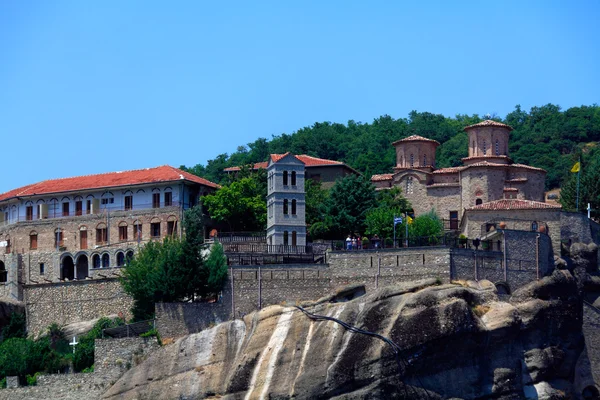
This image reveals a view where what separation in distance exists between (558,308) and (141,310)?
61.7 ft

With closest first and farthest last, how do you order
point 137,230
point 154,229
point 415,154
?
point 154,229
point 137,230
point 415,154

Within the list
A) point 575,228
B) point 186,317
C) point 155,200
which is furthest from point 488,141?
point 186,317

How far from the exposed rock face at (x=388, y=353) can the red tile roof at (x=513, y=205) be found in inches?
313

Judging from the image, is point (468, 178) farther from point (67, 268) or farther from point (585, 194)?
point (67, 268)

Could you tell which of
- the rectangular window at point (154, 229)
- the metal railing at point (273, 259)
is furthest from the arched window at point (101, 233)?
the metal railing at point (273, 259)

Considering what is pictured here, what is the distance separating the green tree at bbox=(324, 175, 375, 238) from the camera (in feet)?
213

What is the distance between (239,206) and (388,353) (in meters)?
18.9

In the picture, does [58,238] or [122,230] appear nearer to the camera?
[122,230]

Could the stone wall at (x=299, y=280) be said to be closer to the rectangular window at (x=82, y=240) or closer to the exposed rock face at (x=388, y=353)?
the exposed rock face at (x=388, y=353)

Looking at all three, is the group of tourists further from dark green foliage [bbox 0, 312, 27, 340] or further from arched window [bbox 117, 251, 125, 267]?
dark green foliage [bbox 0, 312, 27, 340]

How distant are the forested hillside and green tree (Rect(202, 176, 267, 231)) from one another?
910 inches

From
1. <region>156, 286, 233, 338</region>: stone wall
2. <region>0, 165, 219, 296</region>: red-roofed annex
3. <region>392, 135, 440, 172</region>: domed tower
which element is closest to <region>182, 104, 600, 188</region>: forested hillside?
<region>392, 135, 440, 172</region>: domed tower

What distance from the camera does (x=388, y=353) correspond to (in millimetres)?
49875

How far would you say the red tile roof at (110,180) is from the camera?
69.8m
